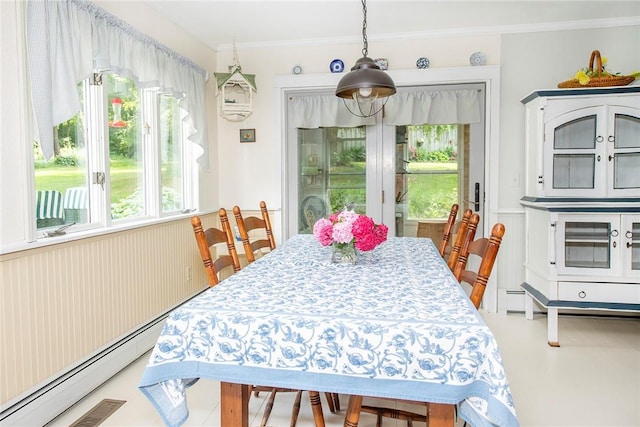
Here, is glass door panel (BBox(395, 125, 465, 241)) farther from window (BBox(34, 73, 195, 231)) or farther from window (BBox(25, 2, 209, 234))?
window (BBox(34, 73, 195, 231))

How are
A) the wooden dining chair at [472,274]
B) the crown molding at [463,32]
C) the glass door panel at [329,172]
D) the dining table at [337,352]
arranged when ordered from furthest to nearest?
the glass door panel at [329,172]
the crown molding at [463,32]
the wooden dining chair at [472,274]
the dining table at [337,352]

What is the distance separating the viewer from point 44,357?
6.96 feet

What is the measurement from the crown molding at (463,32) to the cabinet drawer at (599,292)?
2143 mm

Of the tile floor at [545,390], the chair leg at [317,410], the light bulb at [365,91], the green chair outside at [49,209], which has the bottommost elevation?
the tile floor at [545,390]

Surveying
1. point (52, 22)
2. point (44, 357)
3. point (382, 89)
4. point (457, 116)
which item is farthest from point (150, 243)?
point (457, 116)

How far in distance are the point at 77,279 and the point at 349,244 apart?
153 cm

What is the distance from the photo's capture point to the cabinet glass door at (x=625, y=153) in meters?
3.20

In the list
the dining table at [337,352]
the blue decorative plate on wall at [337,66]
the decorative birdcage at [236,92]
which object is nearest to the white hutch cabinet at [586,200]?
the blue decorative plate on wall at [337,66]

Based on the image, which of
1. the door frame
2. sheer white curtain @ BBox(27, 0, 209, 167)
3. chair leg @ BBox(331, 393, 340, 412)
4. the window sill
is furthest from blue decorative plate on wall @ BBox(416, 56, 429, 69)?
chair leg @ BBox(331, 393, 340, 412)

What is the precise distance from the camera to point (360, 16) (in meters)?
3.40

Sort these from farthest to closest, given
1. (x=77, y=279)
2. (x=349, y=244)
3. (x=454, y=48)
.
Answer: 1. (x=454, y=48)
2. (x=77, y=279)
3. (x=349, y=244)

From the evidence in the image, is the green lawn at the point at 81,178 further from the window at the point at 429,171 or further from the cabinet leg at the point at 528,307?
the cabinet leg at the point at 528,307

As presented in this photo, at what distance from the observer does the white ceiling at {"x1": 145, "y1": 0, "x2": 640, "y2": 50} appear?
3.17 m

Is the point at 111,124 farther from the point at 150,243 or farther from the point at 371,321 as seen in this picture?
the point at 371,321
